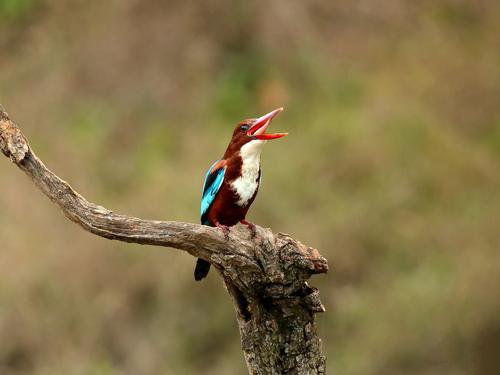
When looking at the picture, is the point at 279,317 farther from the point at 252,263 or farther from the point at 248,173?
the point at 248,173

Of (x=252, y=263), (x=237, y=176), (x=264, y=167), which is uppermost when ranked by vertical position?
(x=264, y=167)

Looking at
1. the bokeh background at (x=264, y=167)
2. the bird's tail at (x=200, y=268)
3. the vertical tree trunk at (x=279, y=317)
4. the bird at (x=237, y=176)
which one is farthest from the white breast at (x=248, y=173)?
the bokeh background at (x=264, y=167)

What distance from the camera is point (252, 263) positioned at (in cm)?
350

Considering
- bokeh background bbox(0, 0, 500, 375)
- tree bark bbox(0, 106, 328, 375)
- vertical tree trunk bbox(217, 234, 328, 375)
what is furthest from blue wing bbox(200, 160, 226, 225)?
bokeh background bbox(0, 0, 500, 375)

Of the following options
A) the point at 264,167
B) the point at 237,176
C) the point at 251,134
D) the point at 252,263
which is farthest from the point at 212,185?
the point at 264,167

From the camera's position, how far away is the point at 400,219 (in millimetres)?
9547

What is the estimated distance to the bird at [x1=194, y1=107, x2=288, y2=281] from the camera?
4227 millimetres

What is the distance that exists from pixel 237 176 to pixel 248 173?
5cm

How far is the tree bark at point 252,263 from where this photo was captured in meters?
3.41

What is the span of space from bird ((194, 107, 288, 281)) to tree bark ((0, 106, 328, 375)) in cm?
56

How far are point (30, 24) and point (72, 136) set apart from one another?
168 cm

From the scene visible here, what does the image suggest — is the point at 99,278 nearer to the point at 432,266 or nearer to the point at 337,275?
the point at 337,275

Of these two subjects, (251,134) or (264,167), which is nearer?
(251,134)

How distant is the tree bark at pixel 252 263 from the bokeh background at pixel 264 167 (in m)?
4.16
